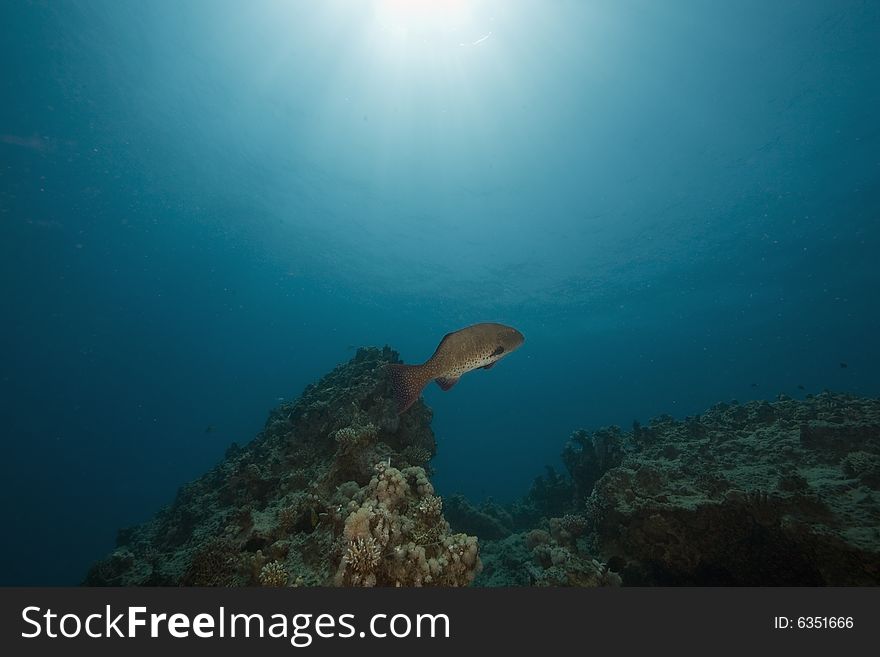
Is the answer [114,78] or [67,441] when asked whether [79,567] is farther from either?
[114,78]

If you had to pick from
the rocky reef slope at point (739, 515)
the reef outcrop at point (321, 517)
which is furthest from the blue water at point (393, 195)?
the rocky reef slope at point (739, 515)

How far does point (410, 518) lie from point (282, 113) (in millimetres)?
40344

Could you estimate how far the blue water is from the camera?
86.9ft

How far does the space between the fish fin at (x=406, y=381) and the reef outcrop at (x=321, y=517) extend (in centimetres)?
115

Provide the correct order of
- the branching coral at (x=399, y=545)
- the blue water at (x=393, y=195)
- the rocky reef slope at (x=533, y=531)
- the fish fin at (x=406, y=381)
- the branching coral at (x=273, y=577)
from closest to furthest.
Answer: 1. the branching coral at (x=399, y=545)
2. the branching coral at (x=273, y=577)
3. the rocky reef slope at (x=533, y=531)
4. the fish fin at (x=406, y=381)
5. the blue water at (x=393, y=195)

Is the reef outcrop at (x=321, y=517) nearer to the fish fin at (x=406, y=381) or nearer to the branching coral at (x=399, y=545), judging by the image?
the branching coral at (x=399, y=545)

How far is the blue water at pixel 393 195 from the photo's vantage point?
26484 mm

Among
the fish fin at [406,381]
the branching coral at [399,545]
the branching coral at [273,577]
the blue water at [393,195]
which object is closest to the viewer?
the branching coral at [399,545]

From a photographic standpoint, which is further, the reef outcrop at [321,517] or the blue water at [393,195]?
the blue water at [393,195]

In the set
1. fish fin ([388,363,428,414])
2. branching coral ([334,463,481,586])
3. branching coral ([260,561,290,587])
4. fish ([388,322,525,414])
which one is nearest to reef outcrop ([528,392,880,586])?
branching coral ([334,463,481,586])

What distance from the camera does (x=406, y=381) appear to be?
179 inches

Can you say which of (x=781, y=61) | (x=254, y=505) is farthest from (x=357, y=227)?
(x=254, y=505)

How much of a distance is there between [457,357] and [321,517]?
3.07m

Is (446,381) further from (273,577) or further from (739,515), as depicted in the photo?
(739,515)
